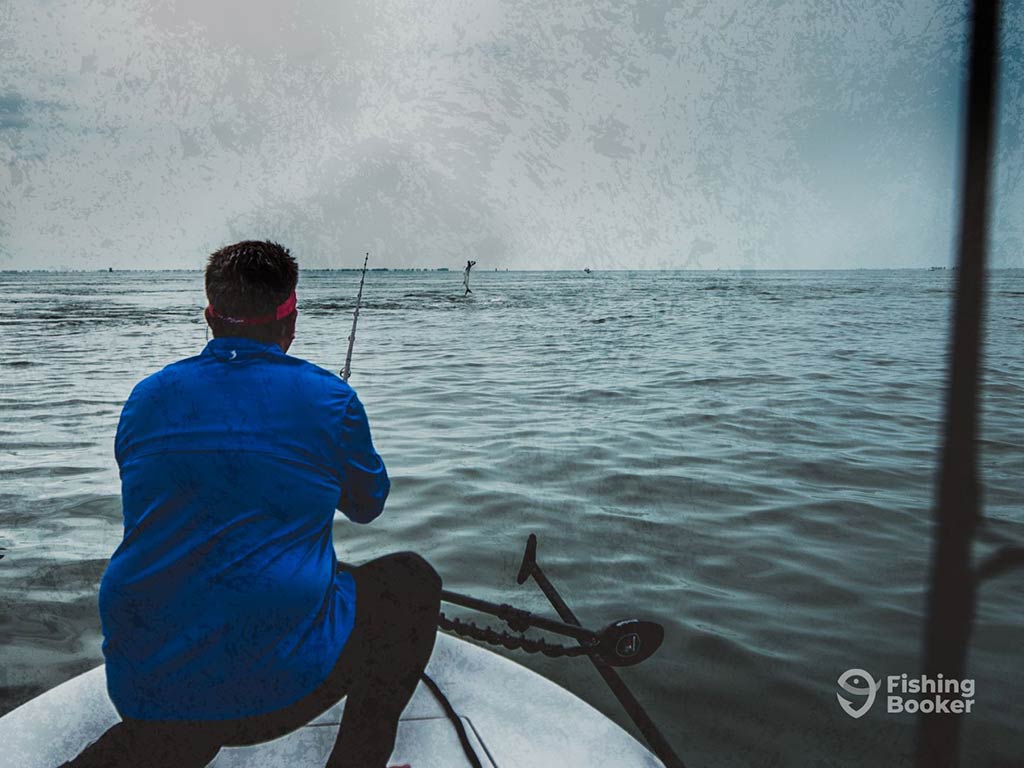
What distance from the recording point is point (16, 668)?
414 cm

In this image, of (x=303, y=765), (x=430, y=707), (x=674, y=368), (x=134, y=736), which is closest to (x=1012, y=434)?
(x=674, y=368)

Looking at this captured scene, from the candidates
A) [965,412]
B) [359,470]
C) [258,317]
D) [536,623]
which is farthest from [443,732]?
[965,412]

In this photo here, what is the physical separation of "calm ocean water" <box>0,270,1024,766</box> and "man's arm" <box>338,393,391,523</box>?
4.87ft

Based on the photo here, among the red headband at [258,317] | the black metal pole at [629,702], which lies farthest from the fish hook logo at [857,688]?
the red headband at [258,317]

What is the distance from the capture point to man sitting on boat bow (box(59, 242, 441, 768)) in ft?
6.14

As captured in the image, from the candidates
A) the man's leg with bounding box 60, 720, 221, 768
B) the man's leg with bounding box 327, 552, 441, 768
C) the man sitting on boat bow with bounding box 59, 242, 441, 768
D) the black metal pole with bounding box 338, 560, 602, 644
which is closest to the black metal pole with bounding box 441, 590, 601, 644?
the black metal pole with bounding box 338, 560, 602, 644

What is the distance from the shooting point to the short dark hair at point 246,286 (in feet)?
6.96

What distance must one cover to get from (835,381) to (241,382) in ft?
44.3

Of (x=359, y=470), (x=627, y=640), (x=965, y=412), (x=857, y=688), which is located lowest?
(x=857, y=688)

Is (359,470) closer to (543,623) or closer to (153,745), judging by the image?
(153,745)

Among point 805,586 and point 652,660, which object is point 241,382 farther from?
point 805,586

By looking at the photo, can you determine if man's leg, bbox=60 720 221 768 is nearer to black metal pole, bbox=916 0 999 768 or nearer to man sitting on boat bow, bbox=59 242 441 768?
man sitting on boat bow, bbox=59 242 441 768

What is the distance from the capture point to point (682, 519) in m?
6.54

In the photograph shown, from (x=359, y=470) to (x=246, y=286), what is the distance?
627 millimetres
